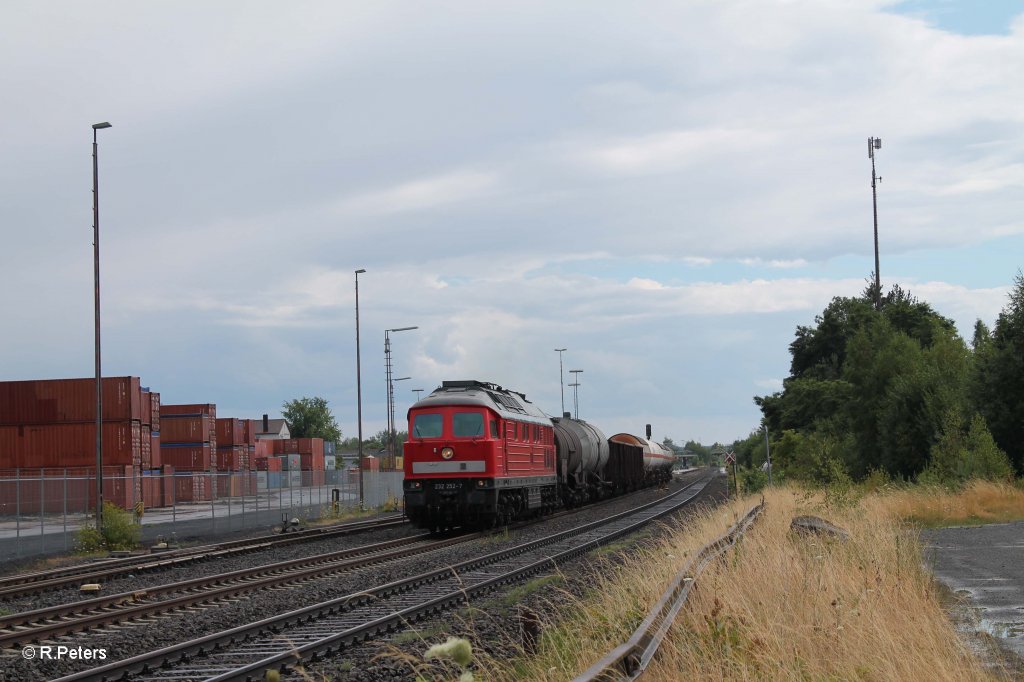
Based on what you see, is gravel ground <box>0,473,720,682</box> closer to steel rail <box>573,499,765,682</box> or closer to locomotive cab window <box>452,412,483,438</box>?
steel rail <box>573,499,765,682</box>

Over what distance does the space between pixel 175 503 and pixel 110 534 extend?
11.8 metres

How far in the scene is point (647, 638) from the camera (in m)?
7.18

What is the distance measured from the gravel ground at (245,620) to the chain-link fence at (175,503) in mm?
7027

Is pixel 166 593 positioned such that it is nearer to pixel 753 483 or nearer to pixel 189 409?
pixel 753 483

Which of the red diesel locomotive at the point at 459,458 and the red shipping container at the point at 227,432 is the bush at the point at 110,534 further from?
the red shipping container at the point at 227,432

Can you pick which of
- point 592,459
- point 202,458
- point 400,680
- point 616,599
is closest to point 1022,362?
point 592,459

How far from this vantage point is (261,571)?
64.7 ft

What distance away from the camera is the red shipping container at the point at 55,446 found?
59.4 metres

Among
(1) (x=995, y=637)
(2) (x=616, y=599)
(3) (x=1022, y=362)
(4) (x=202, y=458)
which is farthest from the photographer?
(4) (x=202, y=458)

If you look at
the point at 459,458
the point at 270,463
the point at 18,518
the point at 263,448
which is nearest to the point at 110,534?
the point at 18,518

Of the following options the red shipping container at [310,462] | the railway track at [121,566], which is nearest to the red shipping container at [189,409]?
the red shipping container at [310,462]

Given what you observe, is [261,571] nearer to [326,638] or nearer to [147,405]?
[326,638]

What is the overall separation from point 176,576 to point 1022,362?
88.3ft

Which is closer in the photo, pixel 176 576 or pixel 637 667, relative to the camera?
pixel 637 667
